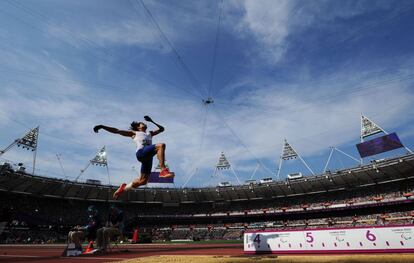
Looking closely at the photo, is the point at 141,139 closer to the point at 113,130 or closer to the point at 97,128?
the point at 113,130

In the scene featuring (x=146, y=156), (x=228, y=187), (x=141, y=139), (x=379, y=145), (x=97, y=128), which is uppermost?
(x=379, y=145)

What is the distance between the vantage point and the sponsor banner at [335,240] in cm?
1178

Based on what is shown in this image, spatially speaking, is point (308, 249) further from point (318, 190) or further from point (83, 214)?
point (83, 214)

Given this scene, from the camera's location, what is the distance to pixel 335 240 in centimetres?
1281

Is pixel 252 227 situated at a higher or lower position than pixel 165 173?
lower

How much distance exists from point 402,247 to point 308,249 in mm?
3640

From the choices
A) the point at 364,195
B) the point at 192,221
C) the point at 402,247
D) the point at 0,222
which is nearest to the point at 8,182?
the point at 192,221

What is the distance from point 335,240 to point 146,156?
9.44 meters

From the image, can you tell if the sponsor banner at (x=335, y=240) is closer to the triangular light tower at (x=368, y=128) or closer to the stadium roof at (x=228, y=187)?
the stadium roof at (x=228, y=187)

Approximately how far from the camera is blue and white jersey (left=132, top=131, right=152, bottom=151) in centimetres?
884

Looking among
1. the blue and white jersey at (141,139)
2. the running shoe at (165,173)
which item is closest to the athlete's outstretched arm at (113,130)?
the blue and white jersey at (141,139)

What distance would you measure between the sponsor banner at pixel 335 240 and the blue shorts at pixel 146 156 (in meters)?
8.54

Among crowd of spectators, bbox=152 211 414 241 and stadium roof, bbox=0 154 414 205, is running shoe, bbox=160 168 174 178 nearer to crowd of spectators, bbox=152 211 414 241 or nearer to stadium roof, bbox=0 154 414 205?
crowd of spectators, bbox=152 211 414 241

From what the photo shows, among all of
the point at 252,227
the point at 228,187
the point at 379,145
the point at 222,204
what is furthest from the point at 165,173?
the point at 222,204
